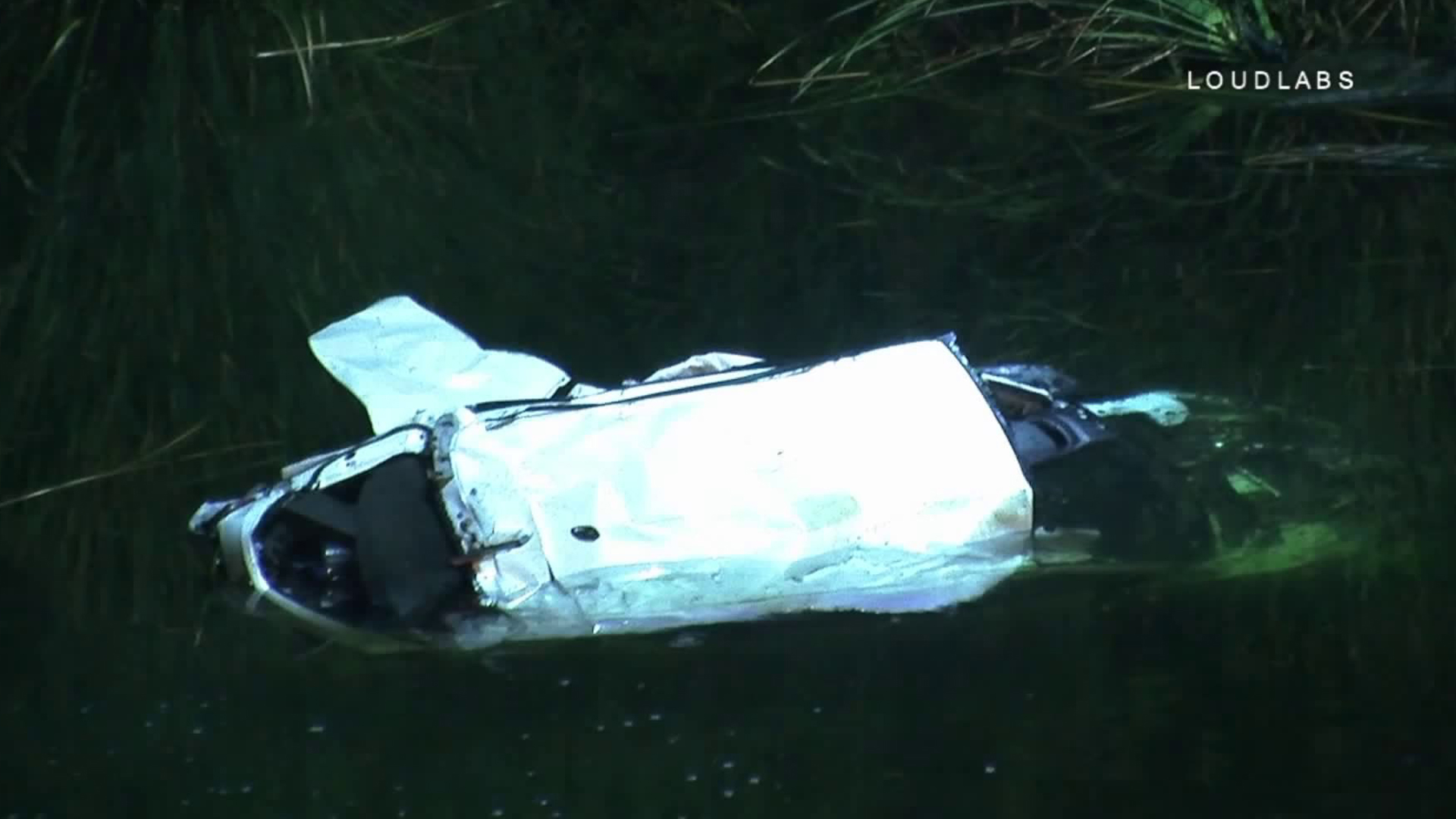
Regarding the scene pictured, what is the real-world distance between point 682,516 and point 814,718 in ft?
1.03

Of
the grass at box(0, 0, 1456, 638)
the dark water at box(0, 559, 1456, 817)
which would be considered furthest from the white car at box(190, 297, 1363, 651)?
the grass at box(0, 0, 1456, 638)

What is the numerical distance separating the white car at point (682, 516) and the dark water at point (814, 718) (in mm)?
50

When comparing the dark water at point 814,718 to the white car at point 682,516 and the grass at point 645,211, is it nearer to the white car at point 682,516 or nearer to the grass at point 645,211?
the white car at point 682,516

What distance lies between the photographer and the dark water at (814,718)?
8.12 ft

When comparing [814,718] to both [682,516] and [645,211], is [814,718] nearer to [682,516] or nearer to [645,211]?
[682,516]

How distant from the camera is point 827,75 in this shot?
5543 millimetres

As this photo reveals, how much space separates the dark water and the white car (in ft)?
0.17

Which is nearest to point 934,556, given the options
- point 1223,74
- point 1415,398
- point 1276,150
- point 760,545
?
point 760,545

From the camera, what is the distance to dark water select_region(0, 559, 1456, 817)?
2475 millimetres

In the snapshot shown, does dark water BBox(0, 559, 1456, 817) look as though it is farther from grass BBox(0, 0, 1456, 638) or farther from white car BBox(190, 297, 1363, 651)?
grass BBox(0, 0, 1456, 638)

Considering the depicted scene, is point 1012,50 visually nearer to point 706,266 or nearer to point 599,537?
point 706,266

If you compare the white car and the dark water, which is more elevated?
the white car

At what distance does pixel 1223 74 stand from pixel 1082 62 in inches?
15.1

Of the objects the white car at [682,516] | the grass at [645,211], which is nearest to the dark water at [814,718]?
the white car at [682,516]
